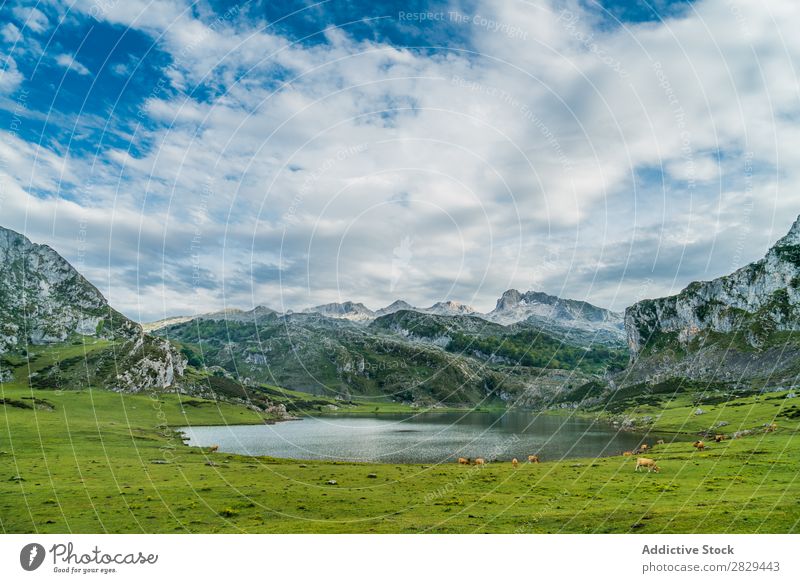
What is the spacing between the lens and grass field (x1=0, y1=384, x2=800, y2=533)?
3441 cm

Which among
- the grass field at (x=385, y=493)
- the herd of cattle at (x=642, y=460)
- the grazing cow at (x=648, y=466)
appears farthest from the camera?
the herd of cattle at (x=642, y=460)

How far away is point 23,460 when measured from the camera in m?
64.1

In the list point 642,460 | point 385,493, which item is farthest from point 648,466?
point 385,493

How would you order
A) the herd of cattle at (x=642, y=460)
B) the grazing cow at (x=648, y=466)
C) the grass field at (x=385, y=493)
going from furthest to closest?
the herd of cattle at (x=642, y=460), the grazing cow at (x=648, y=466), the grass field at (x=385, y=493)

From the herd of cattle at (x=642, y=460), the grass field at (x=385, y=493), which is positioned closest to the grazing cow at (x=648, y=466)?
the herd of cattle at (x=642, y=460)

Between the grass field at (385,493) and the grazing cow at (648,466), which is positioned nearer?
the grass field at (385,493)

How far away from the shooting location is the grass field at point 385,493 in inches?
1355

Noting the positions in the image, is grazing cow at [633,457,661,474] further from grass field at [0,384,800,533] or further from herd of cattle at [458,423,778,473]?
grass field at [0,384,800,533]

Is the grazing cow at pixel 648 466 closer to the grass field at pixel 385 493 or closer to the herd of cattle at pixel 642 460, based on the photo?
the herd of cattle at pixel 642 460

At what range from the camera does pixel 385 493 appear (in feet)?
158

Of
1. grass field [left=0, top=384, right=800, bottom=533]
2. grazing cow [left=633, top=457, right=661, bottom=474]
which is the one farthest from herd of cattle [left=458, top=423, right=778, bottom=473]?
grass field [left=0, top=384, right=800, bottom=533]

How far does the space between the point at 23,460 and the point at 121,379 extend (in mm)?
148359
